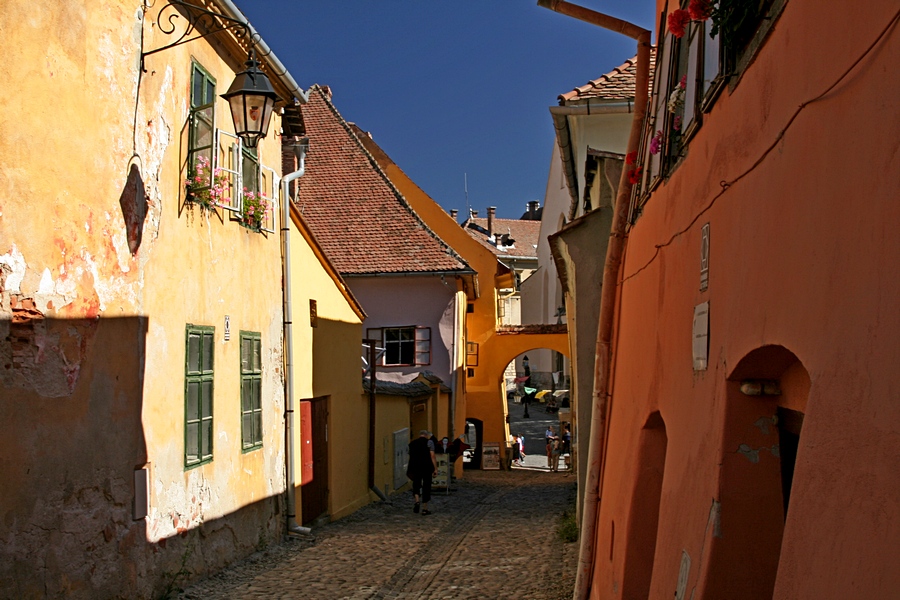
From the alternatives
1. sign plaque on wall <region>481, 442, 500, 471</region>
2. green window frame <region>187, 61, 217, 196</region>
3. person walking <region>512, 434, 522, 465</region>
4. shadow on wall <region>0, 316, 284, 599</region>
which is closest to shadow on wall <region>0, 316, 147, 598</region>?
shadow on wall <region>0, 316, 284, 599</region>

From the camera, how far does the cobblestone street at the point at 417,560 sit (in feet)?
33.8

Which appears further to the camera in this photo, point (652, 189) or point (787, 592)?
point (652, 189)

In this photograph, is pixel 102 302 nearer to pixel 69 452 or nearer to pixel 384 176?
pixel 69 452

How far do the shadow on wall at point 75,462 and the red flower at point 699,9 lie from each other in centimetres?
489

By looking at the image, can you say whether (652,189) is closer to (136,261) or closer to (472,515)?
(136,261)

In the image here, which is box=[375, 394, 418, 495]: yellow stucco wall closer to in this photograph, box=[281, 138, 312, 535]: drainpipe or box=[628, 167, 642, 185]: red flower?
box=[281, 138, 312, 535]: drainpipe

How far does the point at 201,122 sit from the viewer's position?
10.6 metres

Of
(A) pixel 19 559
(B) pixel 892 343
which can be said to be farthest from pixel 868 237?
(A) pixel 19 559

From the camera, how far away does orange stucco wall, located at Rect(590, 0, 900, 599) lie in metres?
2.54

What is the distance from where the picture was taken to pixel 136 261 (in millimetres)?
8898

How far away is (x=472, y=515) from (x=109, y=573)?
33.5 ft

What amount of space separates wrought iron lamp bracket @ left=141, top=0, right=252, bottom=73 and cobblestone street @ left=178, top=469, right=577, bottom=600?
5189mm

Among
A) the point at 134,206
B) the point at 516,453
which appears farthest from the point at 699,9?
the point at 516,453

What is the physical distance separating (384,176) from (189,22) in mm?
17068
